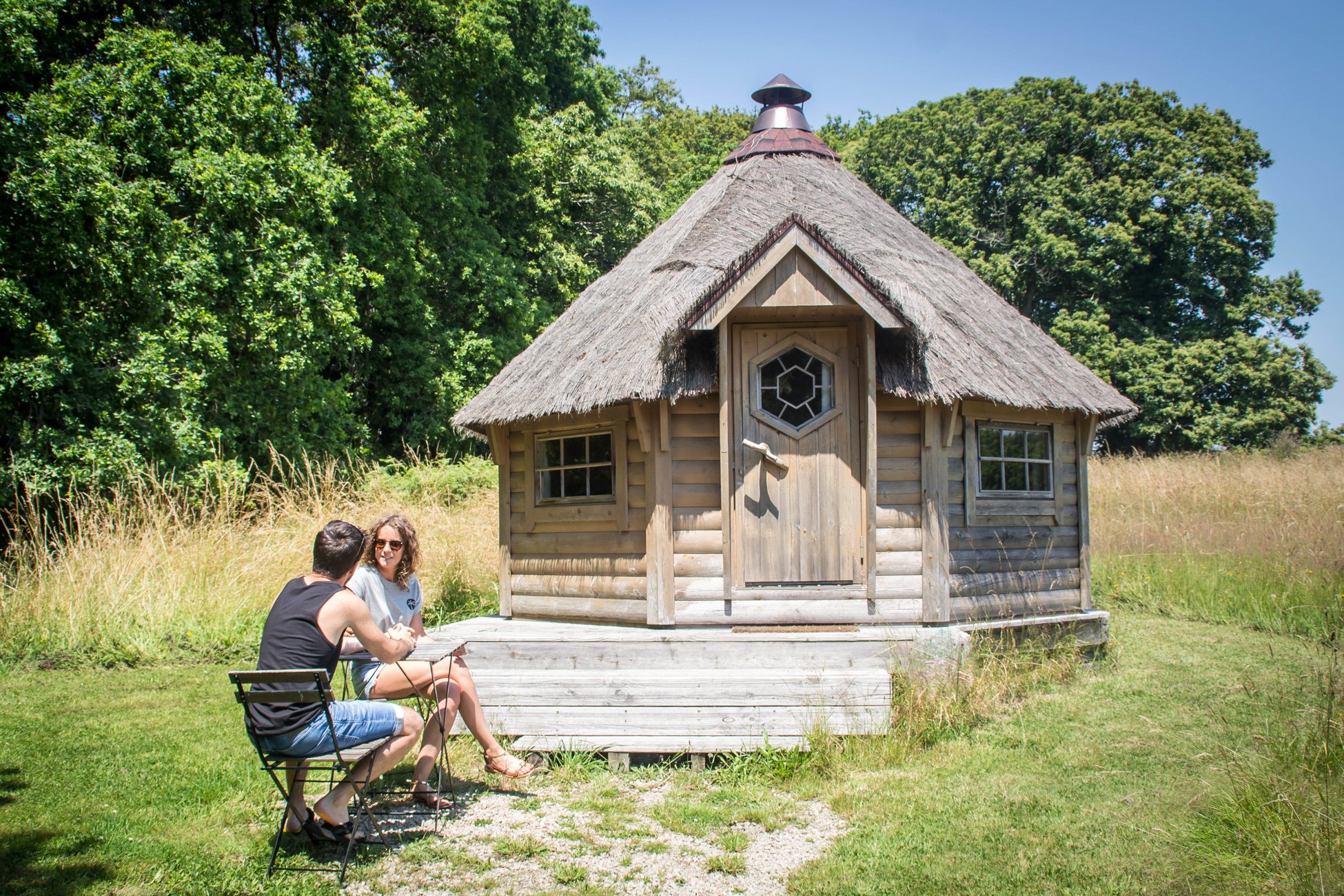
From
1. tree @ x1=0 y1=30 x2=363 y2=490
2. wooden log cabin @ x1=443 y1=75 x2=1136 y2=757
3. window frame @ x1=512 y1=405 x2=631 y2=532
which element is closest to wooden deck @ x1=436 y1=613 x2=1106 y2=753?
wooden log cabin @ x1=443 y1=75 x2=1136 y2=757

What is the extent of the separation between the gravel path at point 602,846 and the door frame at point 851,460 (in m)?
2.47

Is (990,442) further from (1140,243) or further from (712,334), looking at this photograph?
(1140,243)

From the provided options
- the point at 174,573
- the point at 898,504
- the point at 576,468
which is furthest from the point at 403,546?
the point at 174,573

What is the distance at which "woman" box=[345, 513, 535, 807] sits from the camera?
5.37 m

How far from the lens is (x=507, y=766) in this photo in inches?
225

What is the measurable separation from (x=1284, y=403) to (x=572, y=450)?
23.9m

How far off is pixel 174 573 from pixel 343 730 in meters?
7.02

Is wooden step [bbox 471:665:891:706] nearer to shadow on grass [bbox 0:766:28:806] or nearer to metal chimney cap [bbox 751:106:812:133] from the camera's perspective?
shadow on grass [bbox 0:766:28:806]

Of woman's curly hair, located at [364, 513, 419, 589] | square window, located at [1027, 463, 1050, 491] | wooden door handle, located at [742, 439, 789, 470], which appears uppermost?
wooden door handle, located at [742, 439, 789, 470]

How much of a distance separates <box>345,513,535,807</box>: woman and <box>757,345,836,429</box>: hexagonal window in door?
360 cm

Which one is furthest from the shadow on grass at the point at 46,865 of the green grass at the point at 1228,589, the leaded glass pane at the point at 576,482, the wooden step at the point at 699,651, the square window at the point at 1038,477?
the green grass at the point at 1228,589

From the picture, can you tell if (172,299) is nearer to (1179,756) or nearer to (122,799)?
(122,799)

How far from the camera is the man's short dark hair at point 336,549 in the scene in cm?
469

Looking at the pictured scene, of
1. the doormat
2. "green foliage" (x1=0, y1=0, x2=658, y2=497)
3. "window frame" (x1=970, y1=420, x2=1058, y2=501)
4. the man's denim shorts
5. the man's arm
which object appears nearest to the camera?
the man's denim shorts
